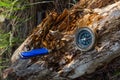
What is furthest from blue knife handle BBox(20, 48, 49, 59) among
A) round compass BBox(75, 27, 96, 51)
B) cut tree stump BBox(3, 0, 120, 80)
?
round compass BBox(75, 27, 96, 51)

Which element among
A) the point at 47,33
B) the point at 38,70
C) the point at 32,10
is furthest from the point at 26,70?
the point at 32,10

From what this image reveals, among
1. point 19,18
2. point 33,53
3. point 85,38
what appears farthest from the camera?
point 19,18

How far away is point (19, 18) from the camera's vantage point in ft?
5.01

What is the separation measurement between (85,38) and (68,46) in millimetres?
115

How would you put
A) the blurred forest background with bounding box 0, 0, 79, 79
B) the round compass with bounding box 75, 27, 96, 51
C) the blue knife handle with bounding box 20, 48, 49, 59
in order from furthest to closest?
1. the blurred forest background with bounding box 0, 0, 79, 79
2. the blue knife handle with bounding box 20, 48, 49, 59
3. the round compass with bounding box 75, 27, 96, 51

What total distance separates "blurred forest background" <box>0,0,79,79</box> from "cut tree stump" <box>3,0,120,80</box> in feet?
0.45

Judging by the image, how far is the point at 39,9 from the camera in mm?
1509

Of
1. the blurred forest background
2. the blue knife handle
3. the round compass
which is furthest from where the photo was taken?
the blurred forest background

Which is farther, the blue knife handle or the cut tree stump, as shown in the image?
the blue knife handle

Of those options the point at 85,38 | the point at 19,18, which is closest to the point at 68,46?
the point at 85,38

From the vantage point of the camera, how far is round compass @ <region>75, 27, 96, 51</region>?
1.09 meters

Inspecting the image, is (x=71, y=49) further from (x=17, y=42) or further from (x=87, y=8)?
(x=17, y=42)

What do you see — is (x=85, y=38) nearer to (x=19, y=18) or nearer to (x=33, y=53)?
(x=33, y=53)

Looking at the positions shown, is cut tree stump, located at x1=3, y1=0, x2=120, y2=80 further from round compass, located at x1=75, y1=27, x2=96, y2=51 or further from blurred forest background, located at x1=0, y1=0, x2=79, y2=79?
blurred forest background, located at x1=0, y1=0, x2=79, y2=79
